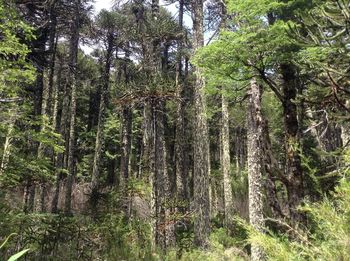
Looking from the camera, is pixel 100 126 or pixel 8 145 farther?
pixel 100 126

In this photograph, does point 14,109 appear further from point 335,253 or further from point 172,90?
point 335,253

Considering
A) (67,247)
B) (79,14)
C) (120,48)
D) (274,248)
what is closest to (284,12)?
(274,248)

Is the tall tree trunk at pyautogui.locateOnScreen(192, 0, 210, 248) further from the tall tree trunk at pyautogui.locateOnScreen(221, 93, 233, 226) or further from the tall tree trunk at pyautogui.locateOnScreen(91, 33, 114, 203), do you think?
the tall tree trunk at pyautogui.locateOnScreen(91, 33, 114, 203)

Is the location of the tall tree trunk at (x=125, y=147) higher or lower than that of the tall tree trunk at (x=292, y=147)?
higher

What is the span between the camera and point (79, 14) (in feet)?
69.0

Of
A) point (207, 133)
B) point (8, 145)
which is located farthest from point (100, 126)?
point (8, 145)

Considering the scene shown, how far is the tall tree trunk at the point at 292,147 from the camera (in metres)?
6.95

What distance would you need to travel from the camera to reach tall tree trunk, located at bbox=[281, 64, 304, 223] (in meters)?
6.95

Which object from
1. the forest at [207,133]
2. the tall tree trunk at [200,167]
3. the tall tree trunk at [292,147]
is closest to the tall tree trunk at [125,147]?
the forest at [207,133]

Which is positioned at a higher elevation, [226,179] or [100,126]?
[100,126]

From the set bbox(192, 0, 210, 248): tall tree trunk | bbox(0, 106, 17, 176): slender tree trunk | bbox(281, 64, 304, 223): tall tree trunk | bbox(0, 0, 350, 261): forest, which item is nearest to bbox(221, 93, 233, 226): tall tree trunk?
bbox(0, 0, 350, 261): forest

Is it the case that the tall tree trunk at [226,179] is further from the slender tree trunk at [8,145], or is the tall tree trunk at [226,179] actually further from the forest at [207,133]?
the slender tree trunk at [8,145]

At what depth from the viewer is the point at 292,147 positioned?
6.90 meters

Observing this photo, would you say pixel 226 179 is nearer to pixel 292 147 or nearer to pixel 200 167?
pixel 200 167
